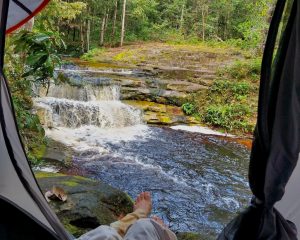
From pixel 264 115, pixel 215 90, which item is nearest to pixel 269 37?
pixel 264 115

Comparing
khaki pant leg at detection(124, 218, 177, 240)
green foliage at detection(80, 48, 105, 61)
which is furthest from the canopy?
green foliage at detection(80, 48, 105, 61)

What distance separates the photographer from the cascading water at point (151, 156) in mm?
4230

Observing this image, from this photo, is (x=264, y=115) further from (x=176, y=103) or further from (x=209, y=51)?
(x=209, y=51)

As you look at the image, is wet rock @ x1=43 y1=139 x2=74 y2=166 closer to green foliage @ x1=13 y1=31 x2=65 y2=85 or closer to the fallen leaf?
the fallen leaf

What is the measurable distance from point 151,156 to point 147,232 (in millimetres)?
4185

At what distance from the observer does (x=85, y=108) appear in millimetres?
7398

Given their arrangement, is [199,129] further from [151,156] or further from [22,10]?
[22,10]

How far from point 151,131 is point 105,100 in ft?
5.32

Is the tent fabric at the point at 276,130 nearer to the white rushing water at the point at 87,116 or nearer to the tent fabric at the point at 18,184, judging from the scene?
the tent fabric at the point at 18,184

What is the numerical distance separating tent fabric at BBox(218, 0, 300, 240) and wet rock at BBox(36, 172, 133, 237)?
1771mm

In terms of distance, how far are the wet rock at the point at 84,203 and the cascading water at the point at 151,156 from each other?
839 millimetres

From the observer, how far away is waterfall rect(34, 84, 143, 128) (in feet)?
22.6

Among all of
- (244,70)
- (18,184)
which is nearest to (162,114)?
(244,70)

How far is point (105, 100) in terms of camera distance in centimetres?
827
